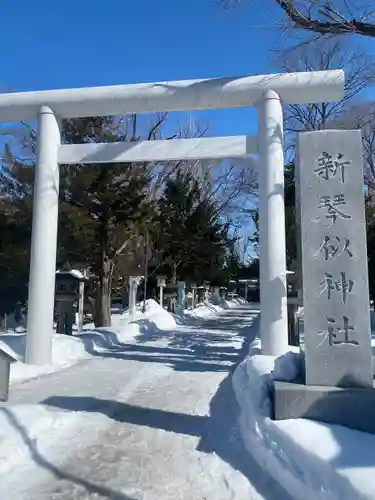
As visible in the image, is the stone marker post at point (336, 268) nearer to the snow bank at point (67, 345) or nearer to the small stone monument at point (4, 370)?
the small stone monument at point (4, 370)

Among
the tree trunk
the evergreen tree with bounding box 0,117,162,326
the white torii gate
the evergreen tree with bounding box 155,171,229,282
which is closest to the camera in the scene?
the white torii gate

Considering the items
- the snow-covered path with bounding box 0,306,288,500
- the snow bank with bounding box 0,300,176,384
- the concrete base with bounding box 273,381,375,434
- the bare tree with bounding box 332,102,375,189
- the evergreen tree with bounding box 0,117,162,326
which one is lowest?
the snow-covered path with bounding box 0,306,288,500

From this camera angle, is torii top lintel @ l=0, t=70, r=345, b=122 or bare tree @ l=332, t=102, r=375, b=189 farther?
bare tree @ l=332, t=102, r=375, b=189

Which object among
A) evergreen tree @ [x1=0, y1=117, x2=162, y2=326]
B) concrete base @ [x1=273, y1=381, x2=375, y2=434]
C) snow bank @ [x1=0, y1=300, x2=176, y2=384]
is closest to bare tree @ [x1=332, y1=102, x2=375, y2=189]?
evergreen tree @ [x1=0, y1=117, x2=162, y2=326]

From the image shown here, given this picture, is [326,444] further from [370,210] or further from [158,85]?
[370,210]

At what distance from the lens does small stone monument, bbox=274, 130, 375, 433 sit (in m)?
4.08

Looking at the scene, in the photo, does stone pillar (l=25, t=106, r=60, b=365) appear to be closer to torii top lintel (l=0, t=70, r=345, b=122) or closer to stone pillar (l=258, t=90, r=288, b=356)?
torii top lintel (l=0, t=70, r=345, b=122)

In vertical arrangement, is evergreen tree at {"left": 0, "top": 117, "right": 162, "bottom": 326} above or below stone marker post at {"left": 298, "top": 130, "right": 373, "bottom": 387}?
above

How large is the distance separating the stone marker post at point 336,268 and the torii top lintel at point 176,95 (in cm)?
384

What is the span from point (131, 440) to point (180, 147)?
544 centimetres

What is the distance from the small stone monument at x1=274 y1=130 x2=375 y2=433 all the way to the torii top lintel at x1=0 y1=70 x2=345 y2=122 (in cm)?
381

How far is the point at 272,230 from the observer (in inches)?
312

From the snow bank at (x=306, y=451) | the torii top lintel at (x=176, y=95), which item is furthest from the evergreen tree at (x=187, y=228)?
the snow bank at (x=306, y=451)

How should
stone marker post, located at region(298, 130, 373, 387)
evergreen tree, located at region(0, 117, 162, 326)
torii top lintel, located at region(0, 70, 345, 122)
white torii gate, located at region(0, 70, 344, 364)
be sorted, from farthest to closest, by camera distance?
evergreen tree, located at region(0, 117, 162, 326) → torii top lintel, located at region(0, 70, 345, 122) → white torii gate, located at region(0, 70, 344, 364) → stone marker post, located at region(298, 130, 373, 387)
